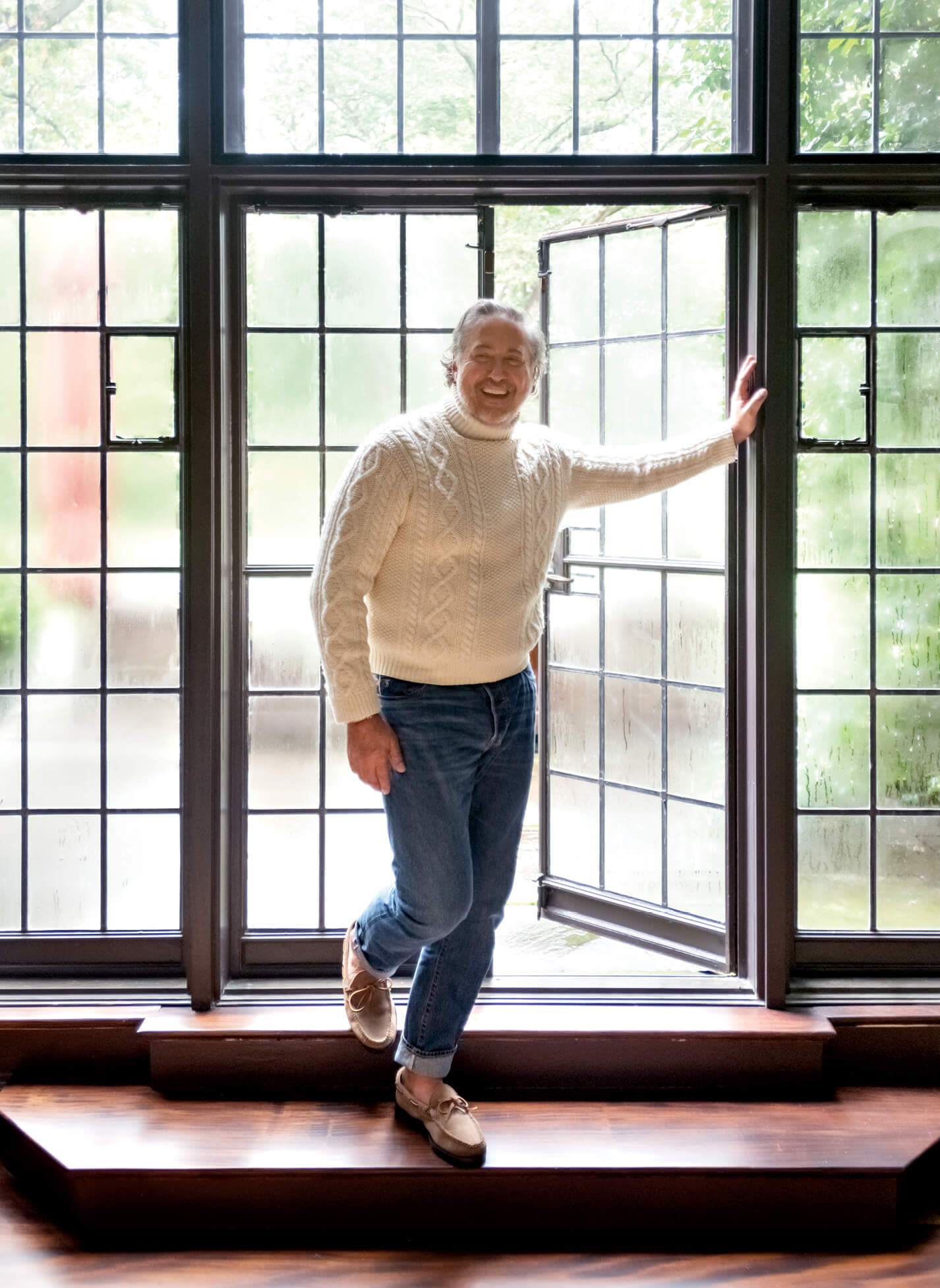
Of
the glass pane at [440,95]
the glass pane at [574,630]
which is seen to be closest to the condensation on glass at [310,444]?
the glass pane at [440,95]

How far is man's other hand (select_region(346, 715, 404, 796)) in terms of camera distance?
2.17 m

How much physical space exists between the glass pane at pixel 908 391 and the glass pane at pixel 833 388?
0.18 ft

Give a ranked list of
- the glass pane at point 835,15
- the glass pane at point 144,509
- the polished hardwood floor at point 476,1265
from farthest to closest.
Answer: the glass pane at point 144,509, the glass pane at point 835,15, the polished hardwood floor at point 476,1265

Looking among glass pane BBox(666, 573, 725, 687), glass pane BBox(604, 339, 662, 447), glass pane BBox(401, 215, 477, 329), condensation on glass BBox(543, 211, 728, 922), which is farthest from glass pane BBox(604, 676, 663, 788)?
→ glass pane BBox(401, 215, 477, 329)

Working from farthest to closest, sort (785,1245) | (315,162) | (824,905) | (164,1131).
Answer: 1. (824,905)
2. (315,162)
3. (164,1131)
4. (785,1245)

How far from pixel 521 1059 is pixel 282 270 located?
199cm

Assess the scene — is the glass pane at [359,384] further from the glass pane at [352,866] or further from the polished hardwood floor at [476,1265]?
the polished hardwood floor at [476,1265]

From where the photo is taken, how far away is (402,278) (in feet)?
9.20

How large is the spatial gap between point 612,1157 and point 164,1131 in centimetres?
96

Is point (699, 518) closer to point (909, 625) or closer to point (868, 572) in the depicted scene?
point (868, 572)

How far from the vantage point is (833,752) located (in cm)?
286

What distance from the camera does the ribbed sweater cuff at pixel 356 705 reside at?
2.15m

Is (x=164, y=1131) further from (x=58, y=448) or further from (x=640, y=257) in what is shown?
(x=640, y=257)

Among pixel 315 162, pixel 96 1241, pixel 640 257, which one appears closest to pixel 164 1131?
pixel 96 1241
